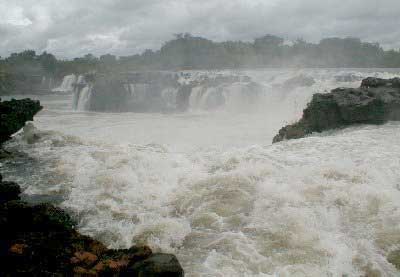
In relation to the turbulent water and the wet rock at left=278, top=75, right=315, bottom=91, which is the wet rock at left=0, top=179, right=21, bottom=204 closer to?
the turbulent water

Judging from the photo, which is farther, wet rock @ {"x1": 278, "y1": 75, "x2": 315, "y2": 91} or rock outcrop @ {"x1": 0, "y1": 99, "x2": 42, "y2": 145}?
wet rock @ {"x1": 278, "y1": 75, "x2": 315, "y2": 91}

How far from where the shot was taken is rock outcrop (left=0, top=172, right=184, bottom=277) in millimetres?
4594

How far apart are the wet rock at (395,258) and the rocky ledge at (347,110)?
7959 mm

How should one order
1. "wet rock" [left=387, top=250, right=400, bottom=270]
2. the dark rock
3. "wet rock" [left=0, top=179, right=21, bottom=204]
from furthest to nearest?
"wet rock" [left=0, top=179, right=21, bottom=204]
"wet rock" [left=387, top=250, right=400, bottom=270]
the dark rock

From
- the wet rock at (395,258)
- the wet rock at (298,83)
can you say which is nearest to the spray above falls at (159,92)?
the wet rock at (298,83)

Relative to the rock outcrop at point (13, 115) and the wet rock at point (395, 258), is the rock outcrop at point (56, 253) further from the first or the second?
the rock outcrop at point (13, 115)

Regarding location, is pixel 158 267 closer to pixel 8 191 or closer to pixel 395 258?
pixel 395 258

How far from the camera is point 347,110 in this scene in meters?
13.2

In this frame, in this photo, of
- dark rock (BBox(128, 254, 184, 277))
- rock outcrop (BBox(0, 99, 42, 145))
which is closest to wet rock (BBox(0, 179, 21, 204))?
rock outcrop (BBox(0, 99, 42, 145))

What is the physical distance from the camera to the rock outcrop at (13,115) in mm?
10023

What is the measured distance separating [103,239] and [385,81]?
41.9ft

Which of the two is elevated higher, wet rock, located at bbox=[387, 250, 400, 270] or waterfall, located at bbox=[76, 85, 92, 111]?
waterfall, located at bbox=[76, 85, 92, 111]

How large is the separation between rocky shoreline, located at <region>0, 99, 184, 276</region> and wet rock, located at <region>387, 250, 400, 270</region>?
302 centimetres

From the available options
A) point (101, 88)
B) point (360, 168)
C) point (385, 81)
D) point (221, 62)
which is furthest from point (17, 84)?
point (360, 168)
